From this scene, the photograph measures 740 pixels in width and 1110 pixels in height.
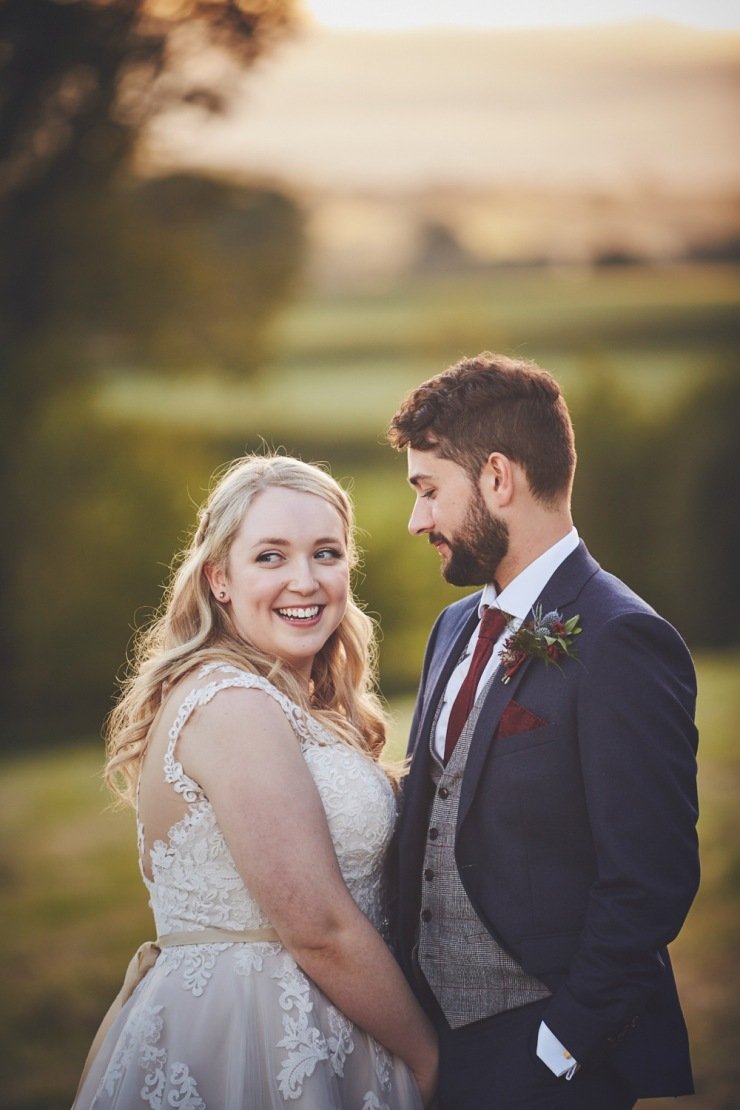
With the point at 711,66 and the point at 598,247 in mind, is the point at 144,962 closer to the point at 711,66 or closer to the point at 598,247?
the point at 598,247

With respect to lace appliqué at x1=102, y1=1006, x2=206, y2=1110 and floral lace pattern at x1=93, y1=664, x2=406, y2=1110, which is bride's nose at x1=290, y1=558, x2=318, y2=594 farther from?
lace appliqué at x1=102, y1=1006, x2=206, y2=1110

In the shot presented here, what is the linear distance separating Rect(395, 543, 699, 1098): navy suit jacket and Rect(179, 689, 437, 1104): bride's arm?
268 mm

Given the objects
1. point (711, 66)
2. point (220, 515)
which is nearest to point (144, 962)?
point (220, 515)

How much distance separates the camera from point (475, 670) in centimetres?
247

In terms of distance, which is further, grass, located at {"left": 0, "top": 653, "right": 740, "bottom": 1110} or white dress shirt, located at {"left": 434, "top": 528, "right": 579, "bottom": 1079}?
grass, located at {"left": 0, "top": 653, "right": 740, "bottom": 1110}

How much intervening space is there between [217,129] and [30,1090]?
4142mm

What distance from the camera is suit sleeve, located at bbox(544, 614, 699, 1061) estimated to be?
6.94 feet

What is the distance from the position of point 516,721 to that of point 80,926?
3105mm

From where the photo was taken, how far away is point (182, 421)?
16.5 feet

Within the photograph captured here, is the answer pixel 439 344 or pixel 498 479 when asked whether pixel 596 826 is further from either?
pixel 439 344

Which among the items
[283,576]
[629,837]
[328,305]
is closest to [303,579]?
[283,576]

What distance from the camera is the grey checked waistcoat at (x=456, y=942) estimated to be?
229cm

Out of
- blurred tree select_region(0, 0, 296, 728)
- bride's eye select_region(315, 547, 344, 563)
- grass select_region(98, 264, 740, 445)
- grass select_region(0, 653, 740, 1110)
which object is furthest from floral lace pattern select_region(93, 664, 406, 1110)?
blurred tree select_region(0, 0, 296, 728)

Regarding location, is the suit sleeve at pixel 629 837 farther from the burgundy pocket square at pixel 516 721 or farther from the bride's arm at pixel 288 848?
the bride's arm at pixel 288 848
